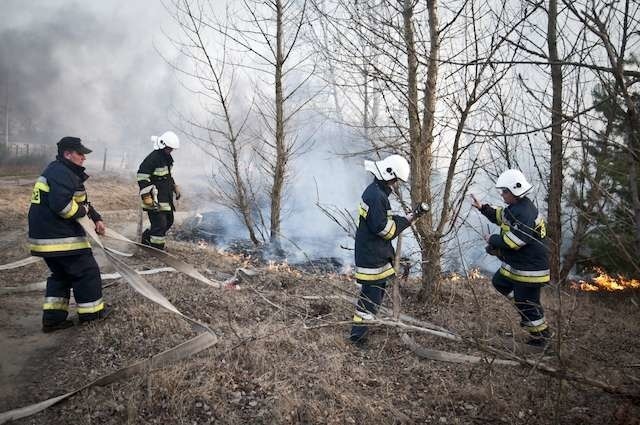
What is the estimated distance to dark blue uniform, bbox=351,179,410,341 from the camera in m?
4.41

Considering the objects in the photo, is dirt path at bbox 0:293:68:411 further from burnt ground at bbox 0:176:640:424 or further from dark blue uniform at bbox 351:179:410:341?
dark blue uniform at bbox 351:179:410:341

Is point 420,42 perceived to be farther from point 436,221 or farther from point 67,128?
point 67,128

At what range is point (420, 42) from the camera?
4.99 metres

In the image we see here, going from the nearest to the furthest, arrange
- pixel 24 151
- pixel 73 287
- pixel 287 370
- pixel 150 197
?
1. pixel 287 370
2. pixel 73 287
3. pixel 150 197
4. pixel 24 151

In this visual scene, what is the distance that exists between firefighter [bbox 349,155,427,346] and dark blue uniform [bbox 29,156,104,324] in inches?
111

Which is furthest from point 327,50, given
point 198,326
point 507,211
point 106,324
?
point 106,324

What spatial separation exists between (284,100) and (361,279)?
18.0 feet

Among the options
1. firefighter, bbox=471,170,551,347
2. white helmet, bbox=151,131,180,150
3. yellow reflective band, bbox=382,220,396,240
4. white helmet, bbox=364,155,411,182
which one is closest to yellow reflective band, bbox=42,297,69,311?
white helmet, bbox=151,131,180,150

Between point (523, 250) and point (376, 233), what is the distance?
1.79 m

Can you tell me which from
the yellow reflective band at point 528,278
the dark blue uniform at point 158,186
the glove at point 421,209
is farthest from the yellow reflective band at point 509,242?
the dark blue uniform at point 158,186

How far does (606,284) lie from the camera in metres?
10.4

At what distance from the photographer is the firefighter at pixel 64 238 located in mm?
4266

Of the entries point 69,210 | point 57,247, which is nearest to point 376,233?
point 69,210

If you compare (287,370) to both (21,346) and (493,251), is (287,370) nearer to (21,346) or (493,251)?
(21,346)
